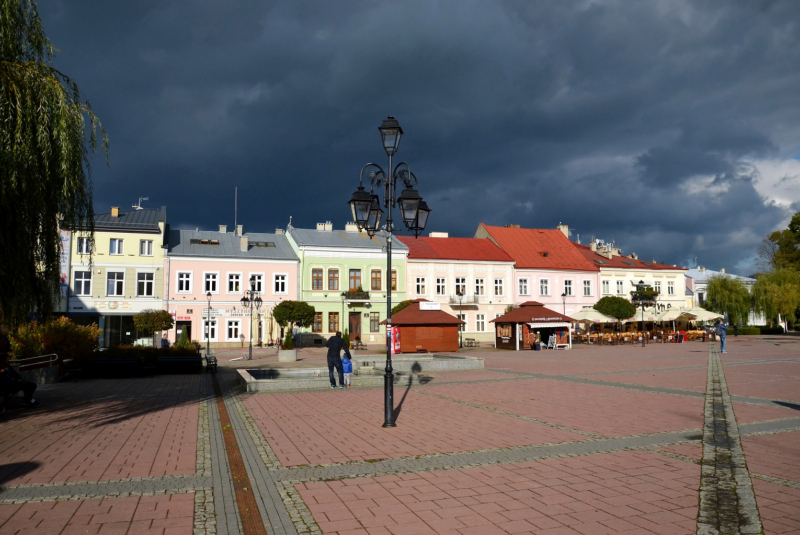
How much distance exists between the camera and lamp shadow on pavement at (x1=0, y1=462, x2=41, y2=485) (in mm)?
6852

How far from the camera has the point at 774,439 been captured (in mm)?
8703

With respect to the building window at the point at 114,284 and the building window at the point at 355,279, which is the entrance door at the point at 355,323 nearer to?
the building window at the point at 355,279

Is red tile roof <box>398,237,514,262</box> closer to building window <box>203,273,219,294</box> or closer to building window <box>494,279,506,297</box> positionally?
building window <box>494,279,506,297</box>

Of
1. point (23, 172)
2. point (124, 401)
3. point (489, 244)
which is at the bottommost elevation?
point (124, 401)

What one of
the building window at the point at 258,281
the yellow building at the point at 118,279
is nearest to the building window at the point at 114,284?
the yellow building at the point at 118,279

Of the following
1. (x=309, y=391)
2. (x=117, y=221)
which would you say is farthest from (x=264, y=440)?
(x=117, y=221)

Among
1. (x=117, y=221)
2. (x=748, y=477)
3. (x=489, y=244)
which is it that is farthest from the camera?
(x=489, y=244)

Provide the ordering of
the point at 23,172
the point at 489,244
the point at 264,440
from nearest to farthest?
the point at 23,172 → the point at 264,440 → the point at 489,244

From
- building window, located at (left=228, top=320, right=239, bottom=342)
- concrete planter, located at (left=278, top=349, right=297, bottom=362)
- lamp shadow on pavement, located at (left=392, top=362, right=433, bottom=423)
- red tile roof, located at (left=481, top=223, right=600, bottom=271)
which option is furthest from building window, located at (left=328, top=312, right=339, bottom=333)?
lamp shadow on pavement, located at (left=392, top=362, right=433, bottom=423)

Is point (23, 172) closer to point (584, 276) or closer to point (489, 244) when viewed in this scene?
point (489, 244)

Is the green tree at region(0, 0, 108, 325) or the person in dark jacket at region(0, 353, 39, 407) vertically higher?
the green tree at region(0, 0, 108, 325)

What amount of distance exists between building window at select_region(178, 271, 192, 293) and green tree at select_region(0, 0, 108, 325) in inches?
1278

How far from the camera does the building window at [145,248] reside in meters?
41.2

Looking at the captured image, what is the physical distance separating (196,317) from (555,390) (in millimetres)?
32920
